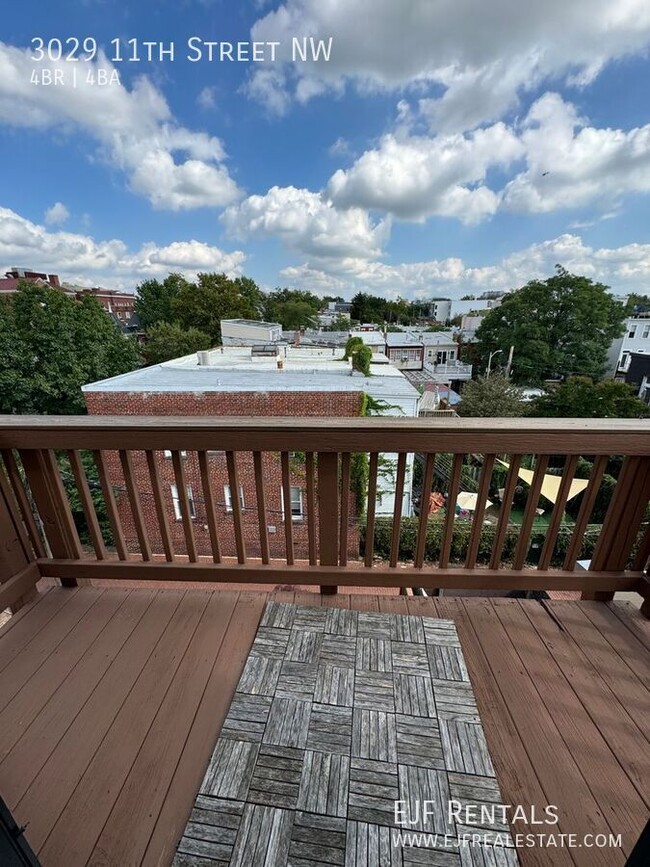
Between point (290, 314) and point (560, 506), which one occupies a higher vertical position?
point (290, 314)

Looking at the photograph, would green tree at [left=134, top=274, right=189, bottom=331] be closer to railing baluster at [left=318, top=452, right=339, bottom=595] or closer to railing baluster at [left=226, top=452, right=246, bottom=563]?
railing baluster at [left=226, top=452, right=246, bottom=563]

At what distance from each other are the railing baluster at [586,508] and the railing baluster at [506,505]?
285mm

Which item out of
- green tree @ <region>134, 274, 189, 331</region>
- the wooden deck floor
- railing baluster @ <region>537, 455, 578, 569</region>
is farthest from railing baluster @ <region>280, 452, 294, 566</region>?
green tree @ <region>134, 274, 189, 331</region>

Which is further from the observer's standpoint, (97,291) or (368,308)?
(368,308)

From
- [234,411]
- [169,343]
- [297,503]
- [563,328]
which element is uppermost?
[563,328]

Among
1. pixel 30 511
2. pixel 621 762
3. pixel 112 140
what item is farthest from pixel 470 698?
pixel 112 140

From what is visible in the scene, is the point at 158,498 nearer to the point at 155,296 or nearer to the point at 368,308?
the point at 155,296

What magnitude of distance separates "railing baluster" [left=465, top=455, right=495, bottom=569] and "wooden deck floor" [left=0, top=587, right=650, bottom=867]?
26 cm

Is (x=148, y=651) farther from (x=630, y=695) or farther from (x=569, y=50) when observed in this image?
(x=569, y=50)

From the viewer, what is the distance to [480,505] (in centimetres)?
151

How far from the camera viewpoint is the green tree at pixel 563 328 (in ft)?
60.3

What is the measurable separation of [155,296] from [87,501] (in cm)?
3409

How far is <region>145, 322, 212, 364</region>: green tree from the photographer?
18031mm

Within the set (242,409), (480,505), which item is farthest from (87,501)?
(242,409)
